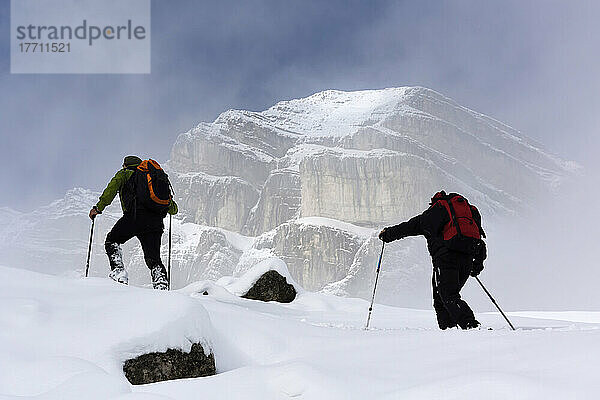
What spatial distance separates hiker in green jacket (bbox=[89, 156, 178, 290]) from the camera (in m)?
6.77

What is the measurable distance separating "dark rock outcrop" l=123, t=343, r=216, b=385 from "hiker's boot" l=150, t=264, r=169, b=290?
275 centimetres

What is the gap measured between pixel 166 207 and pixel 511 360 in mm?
5215

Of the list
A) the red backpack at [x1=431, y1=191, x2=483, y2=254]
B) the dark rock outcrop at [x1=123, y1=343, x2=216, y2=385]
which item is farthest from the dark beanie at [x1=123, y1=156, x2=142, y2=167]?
the red backpack at [x1=431, y1=191, x2=483, y2=254]

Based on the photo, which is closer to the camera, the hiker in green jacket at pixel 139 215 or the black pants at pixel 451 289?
the black pants at pixel 451 289

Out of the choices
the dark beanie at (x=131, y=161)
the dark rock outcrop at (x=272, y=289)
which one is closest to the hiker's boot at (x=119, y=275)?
the dark beanie at (x=131, y=161)

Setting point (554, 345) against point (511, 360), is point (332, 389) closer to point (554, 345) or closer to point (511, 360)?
point (511, 360)

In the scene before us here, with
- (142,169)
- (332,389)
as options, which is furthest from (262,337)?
(142,169)

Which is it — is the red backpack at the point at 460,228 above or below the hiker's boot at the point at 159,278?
above

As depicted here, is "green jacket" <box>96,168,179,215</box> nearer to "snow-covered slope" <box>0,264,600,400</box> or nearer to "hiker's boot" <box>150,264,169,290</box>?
"hiker's boot" <box>150,264,169,290</box>

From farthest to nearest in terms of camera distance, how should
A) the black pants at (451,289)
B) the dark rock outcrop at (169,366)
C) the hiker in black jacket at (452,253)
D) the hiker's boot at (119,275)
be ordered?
the hiker's boot at (119,275), the hiker in black jacket at (452,253), the black pants at (451,289), the dark rock outcrop at (169,366)

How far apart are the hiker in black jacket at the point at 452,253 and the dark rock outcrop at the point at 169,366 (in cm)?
309

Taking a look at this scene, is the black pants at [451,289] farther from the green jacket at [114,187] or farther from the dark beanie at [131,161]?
the dark beanie at [131,161]

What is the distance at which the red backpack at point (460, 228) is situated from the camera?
5.94m

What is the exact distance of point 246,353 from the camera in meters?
4.48
